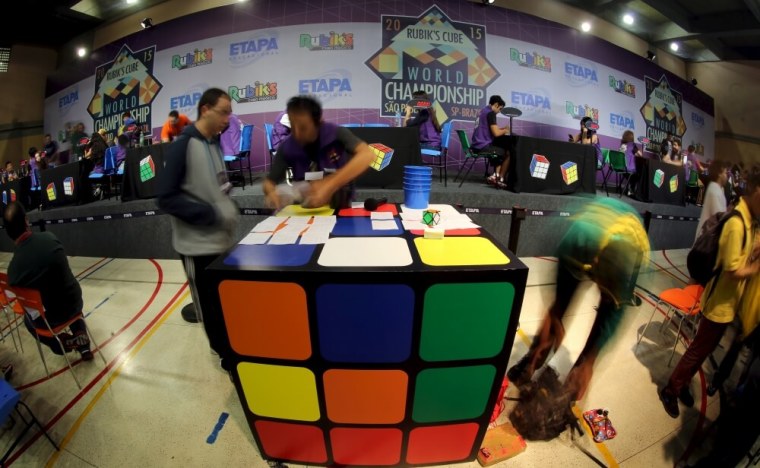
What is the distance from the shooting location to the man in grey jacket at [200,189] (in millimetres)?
1455

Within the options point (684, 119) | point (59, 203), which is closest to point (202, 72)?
point (59, 203)

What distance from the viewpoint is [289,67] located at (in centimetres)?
610

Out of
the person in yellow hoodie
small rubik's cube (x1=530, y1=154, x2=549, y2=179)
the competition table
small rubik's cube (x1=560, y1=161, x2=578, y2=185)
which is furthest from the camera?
small rubik's cube (x1=560, y1=161, x2=578, y2=185)

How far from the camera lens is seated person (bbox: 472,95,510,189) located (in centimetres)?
426

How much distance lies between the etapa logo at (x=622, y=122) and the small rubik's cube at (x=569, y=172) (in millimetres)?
5009

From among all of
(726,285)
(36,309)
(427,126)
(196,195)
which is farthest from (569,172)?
(36,309)

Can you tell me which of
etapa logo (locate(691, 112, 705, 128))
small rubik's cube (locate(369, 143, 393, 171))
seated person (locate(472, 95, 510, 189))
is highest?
etapa logo (locate(691, 112, 705, 128))

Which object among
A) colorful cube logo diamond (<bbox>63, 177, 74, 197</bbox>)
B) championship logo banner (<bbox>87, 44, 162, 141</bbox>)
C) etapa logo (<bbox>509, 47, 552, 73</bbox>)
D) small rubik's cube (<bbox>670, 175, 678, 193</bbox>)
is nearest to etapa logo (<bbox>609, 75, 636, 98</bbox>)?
etapa logo (<bbox>509, 47, 552, 73</bbox>)

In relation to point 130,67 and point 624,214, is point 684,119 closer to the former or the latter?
point 624,214

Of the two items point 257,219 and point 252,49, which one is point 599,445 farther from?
point 252,49

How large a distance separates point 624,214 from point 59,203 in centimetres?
719

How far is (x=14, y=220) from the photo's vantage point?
5.82 ft

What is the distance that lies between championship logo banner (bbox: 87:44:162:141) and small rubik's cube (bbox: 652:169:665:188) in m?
10.1

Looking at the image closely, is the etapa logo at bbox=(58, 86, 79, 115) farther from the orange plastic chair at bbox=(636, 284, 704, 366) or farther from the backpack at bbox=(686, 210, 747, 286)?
the orange plastic chair at bbox=(636, 284, 704, 366)
